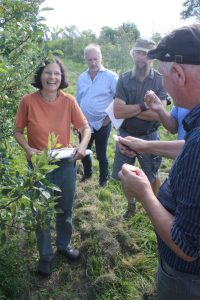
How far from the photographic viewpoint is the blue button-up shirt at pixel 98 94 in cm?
460

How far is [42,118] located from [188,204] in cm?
190

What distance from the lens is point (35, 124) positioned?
2.87 meters

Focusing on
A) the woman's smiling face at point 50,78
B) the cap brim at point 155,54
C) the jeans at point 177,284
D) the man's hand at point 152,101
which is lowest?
the jeans at point 177,284

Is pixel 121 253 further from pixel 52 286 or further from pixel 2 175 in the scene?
pixel 2 175

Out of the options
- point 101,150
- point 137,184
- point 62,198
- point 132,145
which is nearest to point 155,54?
point 137,184

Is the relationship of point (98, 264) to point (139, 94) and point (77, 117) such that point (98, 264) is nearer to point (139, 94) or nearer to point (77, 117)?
point (77, 117)

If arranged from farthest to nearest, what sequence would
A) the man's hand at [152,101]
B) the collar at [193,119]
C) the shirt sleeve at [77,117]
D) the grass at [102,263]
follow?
the shirt sleeve at [77,117] < the grass at [102,263] < the man's hand at [152,101] < the collar at [193,119]

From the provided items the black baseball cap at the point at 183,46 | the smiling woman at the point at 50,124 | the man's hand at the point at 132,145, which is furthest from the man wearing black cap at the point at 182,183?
the smiling woman at the point at 50,124

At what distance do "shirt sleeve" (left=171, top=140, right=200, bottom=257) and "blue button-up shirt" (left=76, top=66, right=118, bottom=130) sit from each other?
3.42m

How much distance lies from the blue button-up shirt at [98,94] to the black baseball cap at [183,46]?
323 cm

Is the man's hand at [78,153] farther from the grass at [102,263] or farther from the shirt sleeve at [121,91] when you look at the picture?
the shirt sleeve at [121,91]

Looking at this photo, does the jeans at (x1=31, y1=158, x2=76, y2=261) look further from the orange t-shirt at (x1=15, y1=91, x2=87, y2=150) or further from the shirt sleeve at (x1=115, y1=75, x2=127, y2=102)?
the shirt sleeve at (x1=115, y1=75, x2=127, y2=102)

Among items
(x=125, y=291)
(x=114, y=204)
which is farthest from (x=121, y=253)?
(x=114, y=204)

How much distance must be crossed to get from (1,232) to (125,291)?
1479 mm
